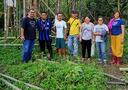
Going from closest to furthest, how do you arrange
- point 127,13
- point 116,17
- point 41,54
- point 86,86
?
point 86,86 → point 116,17 → point 41,54 → point 127,13

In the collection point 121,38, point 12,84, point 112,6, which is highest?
point 112,6

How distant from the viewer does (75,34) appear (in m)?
13.3

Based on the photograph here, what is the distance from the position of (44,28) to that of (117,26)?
8.54ft

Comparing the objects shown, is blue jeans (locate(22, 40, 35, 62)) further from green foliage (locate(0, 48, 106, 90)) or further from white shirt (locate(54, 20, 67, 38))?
green foliage (locate(0, 48, 106, 90))

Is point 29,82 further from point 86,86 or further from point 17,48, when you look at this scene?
point 17,48

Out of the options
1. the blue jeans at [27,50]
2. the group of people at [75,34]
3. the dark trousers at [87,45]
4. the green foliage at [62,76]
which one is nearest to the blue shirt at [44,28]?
the group of people at [75,34]

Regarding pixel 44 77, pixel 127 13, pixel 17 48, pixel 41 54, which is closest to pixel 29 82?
pixel 44 77

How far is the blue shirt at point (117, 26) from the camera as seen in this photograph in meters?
12.3

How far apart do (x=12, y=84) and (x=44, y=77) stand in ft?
2.85

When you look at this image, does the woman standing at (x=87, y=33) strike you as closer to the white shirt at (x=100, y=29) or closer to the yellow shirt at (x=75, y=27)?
the white shirt at (x=100, y=29)

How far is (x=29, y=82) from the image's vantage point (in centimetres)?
979

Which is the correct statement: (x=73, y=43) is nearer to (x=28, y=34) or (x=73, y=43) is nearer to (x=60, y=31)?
(x=60, y=31)

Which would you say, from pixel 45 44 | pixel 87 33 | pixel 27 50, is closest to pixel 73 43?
pixel 87 33

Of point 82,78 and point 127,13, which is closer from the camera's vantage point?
point 82,78
